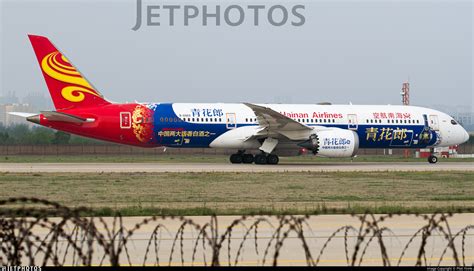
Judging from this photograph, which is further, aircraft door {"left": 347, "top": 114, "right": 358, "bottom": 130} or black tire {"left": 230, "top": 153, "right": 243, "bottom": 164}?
black tire {"left": 230, "top": 153, "right": 243, "bottom": 164}

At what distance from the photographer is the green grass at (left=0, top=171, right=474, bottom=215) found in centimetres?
2044

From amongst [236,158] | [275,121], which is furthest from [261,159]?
[275,121]

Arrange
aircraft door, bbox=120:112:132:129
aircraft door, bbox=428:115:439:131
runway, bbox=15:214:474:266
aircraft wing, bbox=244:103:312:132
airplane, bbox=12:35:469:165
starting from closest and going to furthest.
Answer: runway, bbox=15:214:474:266, aircraft wing, bbox=244:103:312:132, airplane, bbox=12:35:469:165, aircraft door, bbox=120:112:132:129, aircraft door, bbox=428:115:439:131

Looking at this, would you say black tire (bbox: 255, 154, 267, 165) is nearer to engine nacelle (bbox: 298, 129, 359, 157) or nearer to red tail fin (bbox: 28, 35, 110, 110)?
engine nacelle (bbox: 298, 129, 359, 157)

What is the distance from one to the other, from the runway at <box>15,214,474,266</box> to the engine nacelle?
25.6 meters

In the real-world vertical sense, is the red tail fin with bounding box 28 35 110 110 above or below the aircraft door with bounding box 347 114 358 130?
above

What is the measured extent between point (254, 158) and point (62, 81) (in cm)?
1106

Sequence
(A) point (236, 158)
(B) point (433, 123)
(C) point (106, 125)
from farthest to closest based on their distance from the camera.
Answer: (B) point (433, 123) < (A) point (236, 158) < (C) point (106, 125)

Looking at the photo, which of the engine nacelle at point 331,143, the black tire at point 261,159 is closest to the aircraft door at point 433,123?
the engine nacelle at point 331,143

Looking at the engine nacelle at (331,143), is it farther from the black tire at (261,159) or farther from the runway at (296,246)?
the runway at (296,246)

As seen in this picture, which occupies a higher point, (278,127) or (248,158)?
(278,127)

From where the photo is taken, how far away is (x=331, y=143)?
4284 centimetres

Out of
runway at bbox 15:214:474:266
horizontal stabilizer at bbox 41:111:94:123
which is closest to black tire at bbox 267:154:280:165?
horizontal stabilizer at bbox 41:111:94:123

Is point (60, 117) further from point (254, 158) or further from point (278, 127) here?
point (278, 127)
